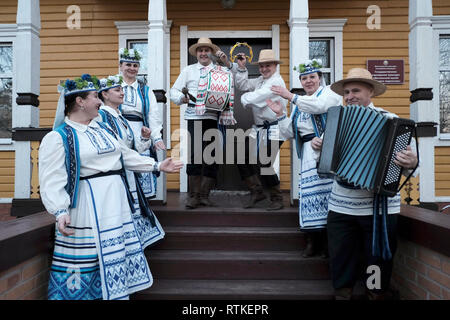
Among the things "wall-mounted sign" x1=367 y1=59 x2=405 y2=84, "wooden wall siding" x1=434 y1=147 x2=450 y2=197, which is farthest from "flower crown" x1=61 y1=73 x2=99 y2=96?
"wooden wall siding" x1=434 y1=147 x2=450 y2=197

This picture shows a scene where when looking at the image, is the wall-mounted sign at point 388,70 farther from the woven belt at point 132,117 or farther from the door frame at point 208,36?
the woven belt at point 132,117

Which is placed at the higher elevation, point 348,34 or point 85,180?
point 348,34

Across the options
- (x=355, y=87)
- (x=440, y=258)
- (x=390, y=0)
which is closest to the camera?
(x=440, y=258)

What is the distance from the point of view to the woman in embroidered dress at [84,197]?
233cm

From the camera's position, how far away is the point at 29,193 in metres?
5.03

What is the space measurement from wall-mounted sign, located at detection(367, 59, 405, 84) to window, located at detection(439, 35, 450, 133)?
35.1 inches

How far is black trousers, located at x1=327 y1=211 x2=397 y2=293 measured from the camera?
270 centimetres

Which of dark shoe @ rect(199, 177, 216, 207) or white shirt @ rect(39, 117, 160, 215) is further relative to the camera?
dark shoe @ rect(199, 177, 216, 207)

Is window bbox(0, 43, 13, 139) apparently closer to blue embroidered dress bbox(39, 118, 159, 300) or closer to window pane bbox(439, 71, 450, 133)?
blue embroidered dress bbox(39, 118, 159, 300)

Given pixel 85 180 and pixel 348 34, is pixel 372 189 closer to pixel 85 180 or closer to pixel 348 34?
pixel 85 180

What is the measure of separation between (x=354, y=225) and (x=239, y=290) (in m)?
1.11

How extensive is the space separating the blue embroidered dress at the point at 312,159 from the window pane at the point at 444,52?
4647 mm


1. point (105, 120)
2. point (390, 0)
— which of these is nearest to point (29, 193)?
point (105, 120)
